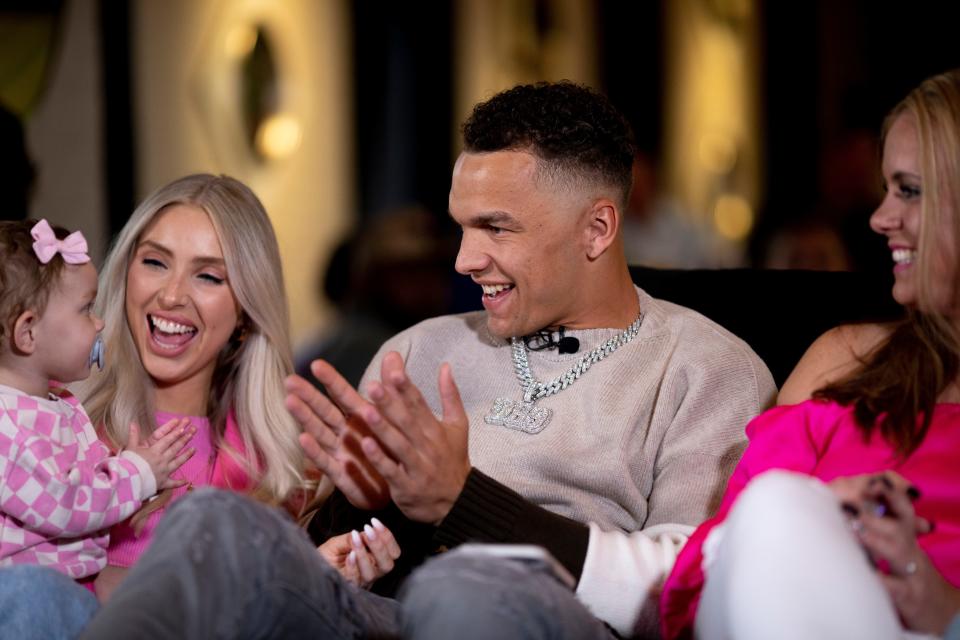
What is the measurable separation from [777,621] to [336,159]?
4.73m

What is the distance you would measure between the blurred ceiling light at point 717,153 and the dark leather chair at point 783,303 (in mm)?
7097

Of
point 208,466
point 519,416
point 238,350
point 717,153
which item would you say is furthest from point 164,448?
point 717,153

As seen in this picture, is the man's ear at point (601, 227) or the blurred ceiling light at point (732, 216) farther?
the blurred ceiling light at point (732, 216)

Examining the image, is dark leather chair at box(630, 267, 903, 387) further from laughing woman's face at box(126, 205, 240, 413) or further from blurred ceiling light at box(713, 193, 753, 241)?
blurred ceiling light at box(713, 193, 753, 241)

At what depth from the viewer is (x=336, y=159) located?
237 inches

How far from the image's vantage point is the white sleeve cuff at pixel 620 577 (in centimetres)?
198

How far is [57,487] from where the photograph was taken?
2.06 meters

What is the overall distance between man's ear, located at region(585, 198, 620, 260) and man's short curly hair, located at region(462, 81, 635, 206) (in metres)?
0.04

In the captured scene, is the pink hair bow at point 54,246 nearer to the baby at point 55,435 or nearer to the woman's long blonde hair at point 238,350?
the baby at point 55,435

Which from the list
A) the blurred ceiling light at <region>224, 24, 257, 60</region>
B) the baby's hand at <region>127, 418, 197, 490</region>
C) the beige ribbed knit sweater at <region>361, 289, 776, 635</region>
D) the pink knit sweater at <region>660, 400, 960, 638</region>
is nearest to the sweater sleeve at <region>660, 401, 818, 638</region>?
the pink knit sweater at <region>660, 400, 960, 638</region>

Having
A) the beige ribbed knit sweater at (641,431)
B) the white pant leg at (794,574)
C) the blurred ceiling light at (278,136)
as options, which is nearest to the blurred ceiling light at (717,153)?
the blurred ceiling light at (278,136)

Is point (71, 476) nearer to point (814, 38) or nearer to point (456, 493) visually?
point (456, 493)

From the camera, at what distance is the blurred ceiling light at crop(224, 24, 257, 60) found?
5.19m

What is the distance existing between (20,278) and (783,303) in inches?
54.9
